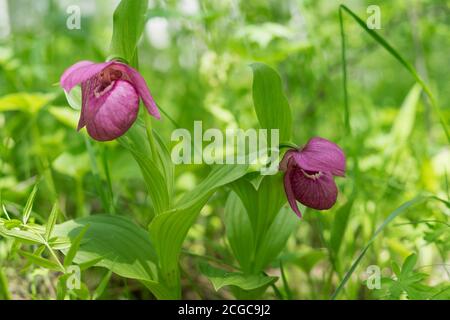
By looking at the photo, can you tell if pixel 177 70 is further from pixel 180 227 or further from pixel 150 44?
pixel 180 227

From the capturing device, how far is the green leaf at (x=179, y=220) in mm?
853

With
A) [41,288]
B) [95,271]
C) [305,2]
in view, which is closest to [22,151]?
[95,271]

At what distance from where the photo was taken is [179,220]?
0.89 metres

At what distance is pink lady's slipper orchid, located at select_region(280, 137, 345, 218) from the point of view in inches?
32.8

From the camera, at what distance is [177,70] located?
8.11 feet

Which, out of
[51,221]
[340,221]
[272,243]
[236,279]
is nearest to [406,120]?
[340,221]

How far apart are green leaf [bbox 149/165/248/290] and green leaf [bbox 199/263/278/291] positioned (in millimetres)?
68

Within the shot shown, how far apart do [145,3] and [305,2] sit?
1050 mm

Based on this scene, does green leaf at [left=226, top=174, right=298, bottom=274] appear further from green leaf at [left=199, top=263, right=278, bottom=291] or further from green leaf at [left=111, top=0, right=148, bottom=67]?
green leaf at [left=111, top=0, right=148, bottom=67]

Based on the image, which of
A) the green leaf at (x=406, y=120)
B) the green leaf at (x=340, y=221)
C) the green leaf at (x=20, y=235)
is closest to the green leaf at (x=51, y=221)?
the green leaf at (x=20, y=235)

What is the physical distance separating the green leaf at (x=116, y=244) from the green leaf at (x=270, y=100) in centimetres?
33

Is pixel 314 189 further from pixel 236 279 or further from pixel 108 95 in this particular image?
pixel 108 95

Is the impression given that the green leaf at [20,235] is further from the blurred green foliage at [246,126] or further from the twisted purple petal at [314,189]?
the twisted purple petal at [314,189]

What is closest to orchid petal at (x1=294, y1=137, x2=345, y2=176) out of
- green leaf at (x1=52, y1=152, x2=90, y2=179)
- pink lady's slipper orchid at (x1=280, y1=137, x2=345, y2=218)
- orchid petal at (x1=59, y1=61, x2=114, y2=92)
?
pink lady's slipper orchid at (x1=280, y1=137, x2=345, y2=218)
